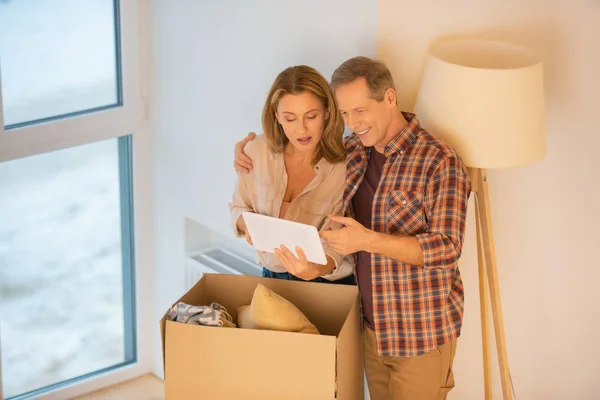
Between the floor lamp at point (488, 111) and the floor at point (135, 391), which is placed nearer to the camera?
the floor lamp at point (488, 111)

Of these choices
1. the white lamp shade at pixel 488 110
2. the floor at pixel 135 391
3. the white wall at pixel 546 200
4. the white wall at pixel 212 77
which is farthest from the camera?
the floor at pixel 135 391

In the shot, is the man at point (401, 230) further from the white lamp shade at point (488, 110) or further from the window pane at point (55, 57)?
the window pane at point (55, 57)

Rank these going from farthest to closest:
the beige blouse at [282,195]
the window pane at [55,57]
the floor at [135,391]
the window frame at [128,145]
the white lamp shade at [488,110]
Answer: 1. the floor at [135,391]
2. the window frame at [128,145]
3. the window pane at [55,57]
4. the beige blouse at [282,195]
5. the white lamp shade at [488,110]

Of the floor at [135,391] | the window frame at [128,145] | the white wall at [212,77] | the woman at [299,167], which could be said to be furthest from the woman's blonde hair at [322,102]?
the floor at [135,391]

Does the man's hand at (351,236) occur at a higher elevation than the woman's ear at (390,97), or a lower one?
lower

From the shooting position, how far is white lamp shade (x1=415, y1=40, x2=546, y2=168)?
7.00 feet

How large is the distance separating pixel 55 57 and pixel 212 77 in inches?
24.9

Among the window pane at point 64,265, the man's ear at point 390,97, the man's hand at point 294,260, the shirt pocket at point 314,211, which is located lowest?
the window pane at point 64,265

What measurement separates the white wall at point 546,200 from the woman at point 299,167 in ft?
0.89

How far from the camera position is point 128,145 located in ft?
12.0

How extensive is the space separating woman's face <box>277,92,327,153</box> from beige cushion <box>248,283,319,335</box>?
1.45 ft

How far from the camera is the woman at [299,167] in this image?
7.96 ft

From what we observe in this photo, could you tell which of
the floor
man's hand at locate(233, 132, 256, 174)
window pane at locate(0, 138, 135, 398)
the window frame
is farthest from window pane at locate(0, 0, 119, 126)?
the floor

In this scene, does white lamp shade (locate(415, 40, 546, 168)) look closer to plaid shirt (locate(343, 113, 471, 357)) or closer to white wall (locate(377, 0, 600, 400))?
plaid shirt (locate(343, 113, 471, 357))
